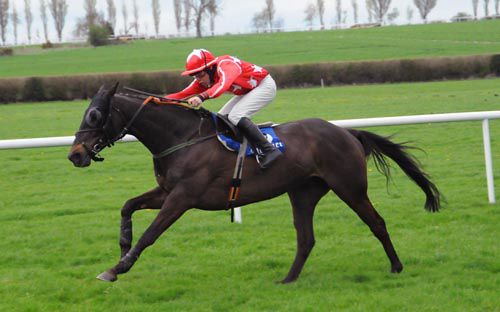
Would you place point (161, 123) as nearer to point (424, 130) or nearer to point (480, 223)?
point (480, 223)

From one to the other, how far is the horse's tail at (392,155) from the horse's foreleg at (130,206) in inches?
64.1

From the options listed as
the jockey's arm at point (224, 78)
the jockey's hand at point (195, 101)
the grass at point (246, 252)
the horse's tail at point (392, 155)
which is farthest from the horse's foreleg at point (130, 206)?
the horse's tail at point (392, 155)

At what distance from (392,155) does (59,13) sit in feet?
337

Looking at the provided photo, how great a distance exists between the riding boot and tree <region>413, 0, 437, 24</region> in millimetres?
109588

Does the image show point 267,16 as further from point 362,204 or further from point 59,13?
point 362,204

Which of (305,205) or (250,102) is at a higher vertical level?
(250,102)

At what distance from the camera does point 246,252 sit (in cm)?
643

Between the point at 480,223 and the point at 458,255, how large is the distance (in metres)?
1.24

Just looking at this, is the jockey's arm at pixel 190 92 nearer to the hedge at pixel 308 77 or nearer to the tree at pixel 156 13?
the hedge at pixel 308 77

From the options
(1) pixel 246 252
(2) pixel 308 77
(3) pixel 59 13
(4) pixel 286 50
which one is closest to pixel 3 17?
(3) pixel 59 13

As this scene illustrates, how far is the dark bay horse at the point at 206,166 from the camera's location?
5242mm

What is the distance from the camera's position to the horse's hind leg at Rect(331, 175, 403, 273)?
5.74m

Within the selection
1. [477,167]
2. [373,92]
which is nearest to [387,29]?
[373,92]

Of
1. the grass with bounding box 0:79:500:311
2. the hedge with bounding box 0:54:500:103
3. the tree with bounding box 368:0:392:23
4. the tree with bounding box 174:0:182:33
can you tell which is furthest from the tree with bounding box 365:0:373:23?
the grass with bounding box 0:79:500:311
